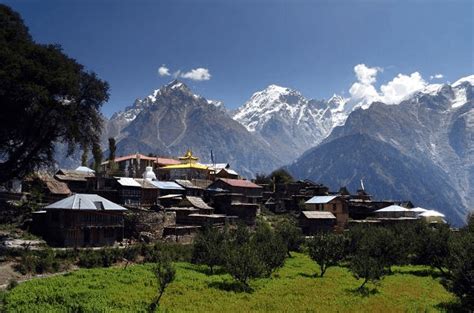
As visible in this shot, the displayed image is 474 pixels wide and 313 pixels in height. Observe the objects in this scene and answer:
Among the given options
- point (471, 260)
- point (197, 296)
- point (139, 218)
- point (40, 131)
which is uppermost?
point (40, 131)

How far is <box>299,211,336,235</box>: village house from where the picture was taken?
324ft

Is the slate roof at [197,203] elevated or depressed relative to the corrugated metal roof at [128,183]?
depressed

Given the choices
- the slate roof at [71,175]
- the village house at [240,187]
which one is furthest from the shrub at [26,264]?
the village house at [240,187]

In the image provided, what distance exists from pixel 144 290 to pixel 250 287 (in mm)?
11337

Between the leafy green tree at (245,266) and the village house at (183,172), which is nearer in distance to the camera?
the leafy green tree at (245,266)

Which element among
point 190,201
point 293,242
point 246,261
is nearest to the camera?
point 246,261

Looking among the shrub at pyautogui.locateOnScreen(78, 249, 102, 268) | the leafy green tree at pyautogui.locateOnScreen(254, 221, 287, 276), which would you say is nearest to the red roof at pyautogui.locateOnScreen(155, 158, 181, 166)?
the shrub at pyautogui.locateOnScreen(78, 249, 102, 268)

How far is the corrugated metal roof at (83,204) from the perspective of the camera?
210 ft

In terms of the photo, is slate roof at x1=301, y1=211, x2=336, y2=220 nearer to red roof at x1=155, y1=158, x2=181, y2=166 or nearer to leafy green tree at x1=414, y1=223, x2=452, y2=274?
leafy green tree at x1=414, y1=223, x2=452, y2=274

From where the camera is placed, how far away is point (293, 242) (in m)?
80.2

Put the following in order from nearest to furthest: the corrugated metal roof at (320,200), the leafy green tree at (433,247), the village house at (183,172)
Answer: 1. the leafy green tree at (433,247)
2. the corrugated metal roof at (320,200)
3. the village house at (183,172)

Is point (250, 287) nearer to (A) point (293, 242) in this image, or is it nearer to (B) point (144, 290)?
(B) point (144, 290)

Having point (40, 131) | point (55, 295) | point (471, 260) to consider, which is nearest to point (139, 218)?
point (40, 131)

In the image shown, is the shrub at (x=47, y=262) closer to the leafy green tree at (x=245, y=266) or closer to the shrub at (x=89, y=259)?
the shrub at (x=89, y=259)
